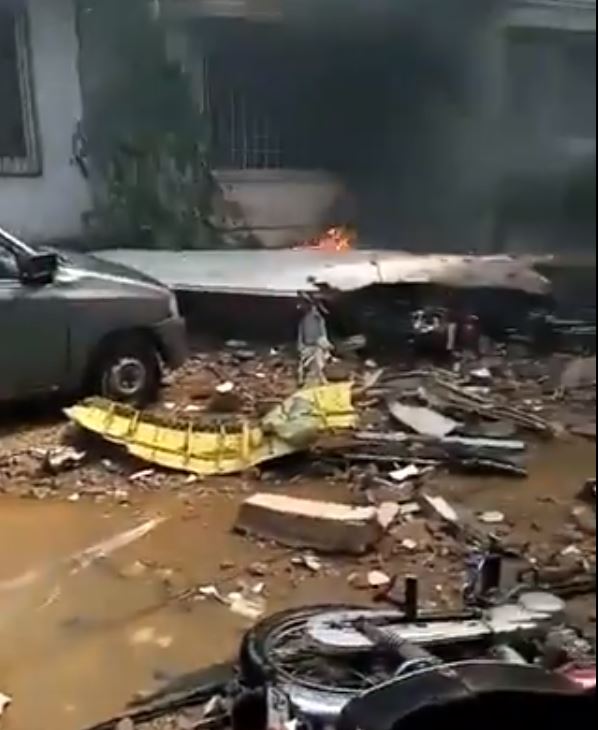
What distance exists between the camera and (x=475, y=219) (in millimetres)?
920

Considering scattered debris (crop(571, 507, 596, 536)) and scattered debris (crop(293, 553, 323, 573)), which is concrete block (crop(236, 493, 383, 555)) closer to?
scattered debris (crop(293, 553, 323, 573))

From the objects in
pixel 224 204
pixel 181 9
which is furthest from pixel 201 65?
pixel 224 204

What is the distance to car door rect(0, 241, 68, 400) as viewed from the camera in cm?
180

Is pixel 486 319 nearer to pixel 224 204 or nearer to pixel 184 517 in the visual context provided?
pixel 224 204

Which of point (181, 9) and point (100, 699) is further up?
point (181, 9)

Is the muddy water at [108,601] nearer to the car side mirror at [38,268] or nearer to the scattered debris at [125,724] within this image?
the scattered debris at [125,724]

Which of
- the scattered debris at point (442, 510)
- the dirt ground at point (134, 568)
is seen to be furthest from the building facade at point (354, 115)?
the scattered debris at point (442, 510)

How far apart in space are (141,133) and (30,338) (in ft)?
1.50

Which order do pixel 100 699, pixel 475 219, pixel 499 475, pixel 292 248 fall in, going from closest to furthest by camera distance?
pixel 475 219 → pixel 499 475 → pixel 292 248 → pixel 100 699

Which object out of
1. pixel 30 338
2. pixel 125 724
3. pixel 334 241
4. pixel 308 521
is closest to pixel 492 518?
pixel 334 241

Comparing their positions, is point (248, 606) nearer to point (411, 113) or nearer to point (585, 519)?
point (411, 113)

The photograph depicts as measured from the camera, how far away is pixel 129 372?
5.84ft

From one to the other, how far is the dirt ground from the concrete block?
2 cm

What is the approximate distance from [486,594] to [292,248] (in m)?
0.52
